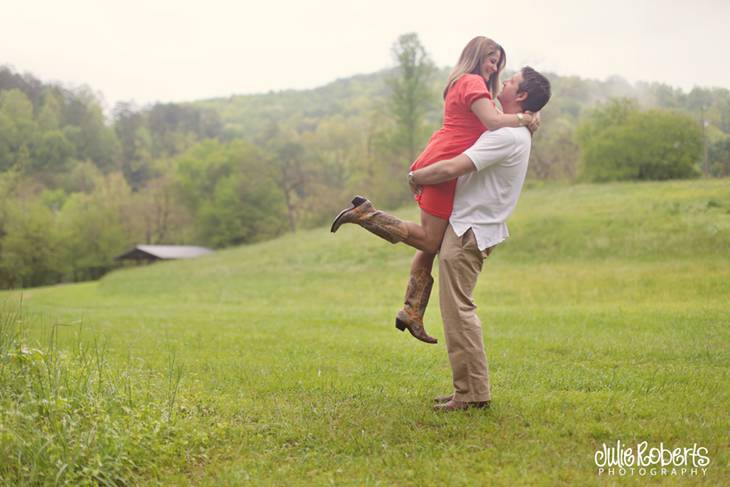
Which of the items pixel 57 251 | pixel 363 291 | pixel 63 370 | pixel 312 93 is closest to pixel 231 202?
pixel 57 251

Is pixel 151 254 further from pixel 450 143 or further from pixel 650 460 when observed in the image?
pixel 650 460

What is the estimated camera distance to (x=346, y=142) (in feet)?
260

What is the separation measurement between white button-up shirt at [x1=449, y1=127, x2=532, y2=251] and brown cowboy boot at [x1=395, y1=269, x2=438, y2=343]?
0.58 m

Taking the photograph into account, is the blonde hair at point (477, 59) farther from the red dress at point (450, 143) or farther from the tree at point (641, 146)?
the tree at point (641, 146)

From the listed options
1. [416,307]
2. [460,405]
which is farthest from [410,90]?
[460,405]

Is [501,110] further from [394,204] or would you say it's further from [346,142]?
[346,142]

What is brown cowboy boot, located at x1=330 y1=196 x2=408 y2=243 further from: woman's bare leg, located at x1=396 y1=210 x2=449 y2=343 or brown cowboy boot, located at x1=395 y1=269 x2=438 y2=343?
brown cowboy boot, located at x1=395 y1=269 x2=438 y2=343

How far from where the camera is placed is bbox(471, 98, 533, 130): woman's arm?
4.44m

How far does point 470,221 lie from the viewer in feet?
15.1

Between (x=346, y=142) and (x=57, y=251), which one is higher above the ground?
(x=346, y=142)

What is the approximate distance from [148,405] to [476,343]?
8.22 ft

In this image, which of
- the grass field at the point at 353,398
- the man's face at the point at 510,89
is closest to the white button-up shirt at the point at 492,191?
the man's face at the point at 510,89

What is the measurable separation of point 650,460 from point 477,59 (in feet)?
10.2

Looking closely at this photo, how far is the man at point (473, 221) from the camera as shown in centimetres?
448
